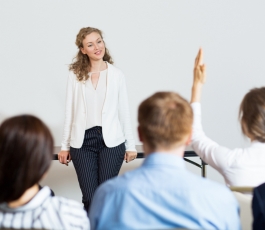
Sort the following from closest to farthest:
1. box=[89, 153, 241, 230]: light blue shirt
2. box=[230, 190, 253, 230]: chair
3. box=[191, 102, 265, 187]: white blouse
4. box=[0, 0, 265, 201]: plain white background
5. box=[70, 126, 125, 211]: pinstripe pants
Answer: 1. box=[89, 153, 241, 230]: light blue shirt
2. box=[230, 190, 253, 230]: chair
3. box=[191, 102, 265, 187]: white blouse
4. box=[70, 126, 125, 211]: pinstripe pants
5. box=[0, 0, 265, 201]: plain white background

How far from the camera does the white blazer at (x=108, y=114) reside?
2.82 meters

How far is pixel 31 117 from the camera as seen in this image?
1.34 m

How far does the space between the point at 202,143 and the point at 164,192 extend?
1.79ft

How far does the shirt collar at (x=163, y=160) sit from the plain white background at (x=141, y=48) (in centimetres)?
278

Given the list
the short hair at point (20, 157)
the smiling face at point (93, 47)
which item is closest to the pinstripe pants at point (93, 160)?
the smiling face at point (93, 47)

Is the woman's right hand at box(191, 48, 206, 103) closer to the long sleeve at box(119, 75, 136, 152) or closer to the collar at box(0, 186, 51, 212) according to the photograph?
the collar at box(0, 186, 51, 212)

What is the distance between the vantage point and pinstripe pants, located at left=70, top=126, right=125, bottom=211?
2803mm

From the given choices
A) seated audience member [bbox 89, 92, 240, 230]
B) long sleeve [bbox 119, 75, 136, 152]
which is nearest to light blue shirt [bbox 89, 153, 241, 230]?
seated audience member [bbox 89, 92, 240, 230]

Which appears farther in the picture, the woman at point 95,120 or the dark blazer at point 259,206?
the woman at point 95,120

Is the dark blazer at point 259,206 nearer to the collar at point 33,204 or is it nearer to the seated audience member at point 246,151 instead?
the seated audience member at point 246,151

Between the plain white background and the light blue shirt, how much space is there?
282 centimetres

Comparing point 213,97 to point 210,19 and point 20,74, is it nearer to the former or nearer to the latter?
point 210,19


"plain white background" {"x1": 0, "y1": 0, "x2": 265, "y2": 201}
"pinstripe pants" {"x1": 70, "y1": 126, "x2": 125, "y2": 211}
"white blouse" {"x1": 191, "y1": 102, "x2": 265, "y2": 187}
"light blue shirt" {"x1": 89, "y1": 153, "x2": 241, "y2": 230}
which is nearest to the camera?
"light blue shirt" {"x1": 89, "y1": 153, "x2": 241, "y2": 230}

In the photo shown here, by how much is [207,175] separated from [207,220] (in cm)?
320
